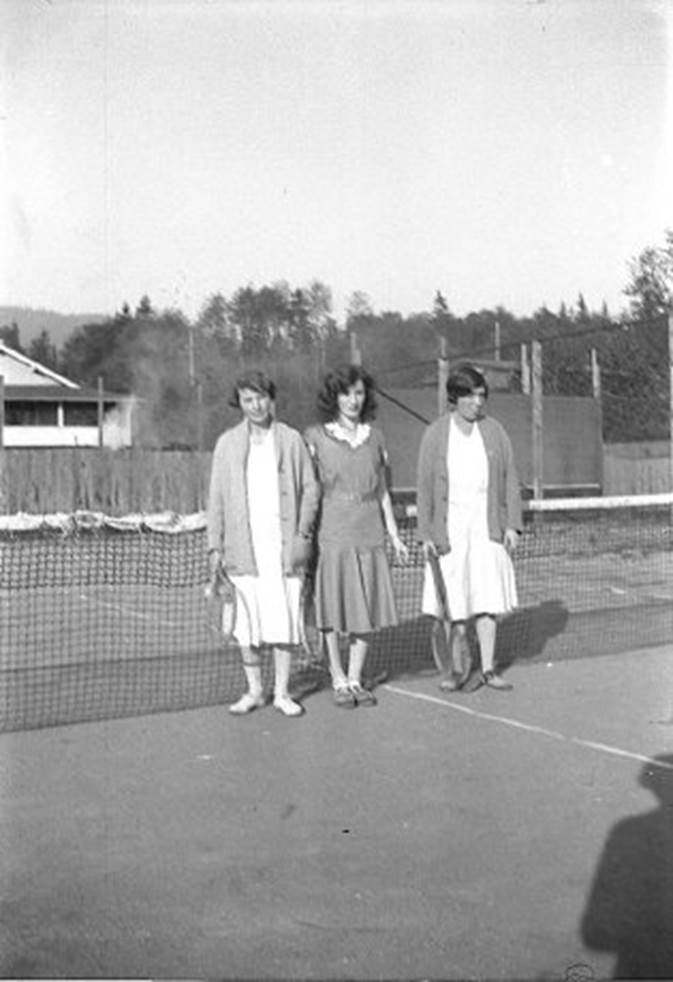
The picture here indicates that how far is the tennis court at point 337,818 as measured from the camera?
134 inches

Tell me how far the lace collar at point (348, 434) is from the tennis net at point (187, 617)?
1.03 metres

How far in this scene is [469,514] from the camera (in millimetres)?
6848

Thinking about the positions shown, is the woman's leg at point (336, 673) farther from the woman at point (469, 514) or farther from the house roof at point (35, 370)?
the house roof at point (35, 370)

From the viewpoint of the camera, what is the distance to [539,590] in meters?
11.9

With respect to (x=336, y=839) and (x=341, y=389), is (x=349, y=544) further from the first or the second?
(x=336, y=839)

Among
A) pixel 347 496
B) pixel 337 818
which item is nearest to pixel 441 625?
pixel 347 496

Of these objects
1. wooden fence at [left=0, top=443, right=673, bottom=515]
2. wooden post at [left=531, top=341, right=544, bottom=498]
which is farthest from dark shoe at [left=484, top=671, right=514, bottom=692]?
wooden fence at [left=0, top=443, right=673, bottom=515]

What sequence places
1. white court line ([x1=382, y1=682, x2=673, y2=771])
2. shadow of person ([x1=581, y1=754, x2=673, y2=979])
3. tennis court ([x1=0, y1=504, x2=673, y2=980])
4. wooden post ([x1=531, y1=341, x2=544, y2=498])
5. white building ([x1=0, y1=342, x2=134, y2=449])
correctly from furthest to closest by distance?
white building ([x1=0, y1=342, x2=134, y2=449]), wooden post ([x1=531, y1=341, x2=544, y2=498]), white court line ([x1=382, y1=682, x2=673, y2=771]), tennis court ([x1=0, y1=504, x2=673, y2=980]), shadow of person ([x1=581, y1=754, x2=673, y2=979])

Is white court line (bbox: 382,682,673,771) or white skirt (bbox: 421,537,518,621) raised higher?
white skirt (bbox: 421,537,518,621)

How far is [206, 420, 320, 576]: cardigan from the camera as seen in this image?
6.24 meters

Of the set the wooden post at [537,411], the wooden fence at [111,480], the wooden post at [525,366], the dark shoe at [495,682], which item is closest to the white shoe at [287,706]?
the dark shoe at [495,682]

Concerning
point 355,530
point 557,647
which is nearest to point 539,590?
point 557,647

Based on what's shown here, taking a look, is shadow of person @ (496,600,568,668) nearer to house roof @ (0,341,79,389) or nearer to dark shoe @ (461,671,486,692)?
dark shoe @ (461,671,486,692)

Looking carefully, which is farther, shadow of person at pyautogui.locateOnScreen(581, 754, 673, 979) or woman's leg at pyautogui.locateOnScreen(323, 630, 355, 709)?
woman's leg at pyautogui.locateOnScreen(323, 630, 355, 709)
